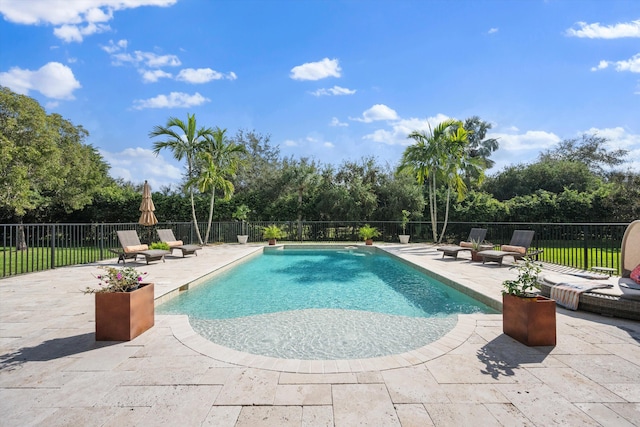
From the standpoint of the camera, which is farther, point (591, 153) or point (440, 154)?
point (591, 153)

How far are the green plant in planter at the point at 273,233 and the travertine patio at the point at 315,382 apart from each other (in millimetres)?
10617

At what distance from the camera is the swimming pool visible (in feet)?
11.8

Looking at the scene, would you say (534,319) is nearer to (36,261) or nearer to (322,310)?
(322,310)

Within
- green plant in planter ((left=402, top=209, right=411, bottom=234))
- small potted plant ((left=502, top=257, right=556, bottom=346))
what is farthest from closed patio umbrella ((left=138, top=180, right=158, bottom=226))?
green plant in planter ((left=402, top=209, right=411, bottom=234))

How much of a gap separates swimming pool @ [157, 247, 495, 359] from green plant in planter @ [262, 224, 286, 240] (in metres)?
5.40

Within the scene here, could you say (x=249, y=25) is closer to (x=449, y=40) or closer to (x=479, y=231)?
(x=449, y=40)

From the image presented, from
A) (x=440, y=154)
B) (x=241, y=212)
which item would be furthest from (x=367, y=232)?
(x=241, y=212)

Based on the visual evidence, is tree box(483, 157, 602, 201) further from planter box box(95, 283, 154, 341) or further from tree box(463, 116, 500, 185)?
planter box box(95, 283, 154, 341)

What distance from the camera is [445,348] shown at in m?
3.05

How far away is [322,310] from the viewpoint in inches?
194

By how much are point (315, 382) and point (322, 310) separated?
2.54 m

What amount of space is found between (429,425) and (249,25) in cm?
1067

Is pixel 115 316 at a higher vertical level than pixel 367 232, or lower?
lower

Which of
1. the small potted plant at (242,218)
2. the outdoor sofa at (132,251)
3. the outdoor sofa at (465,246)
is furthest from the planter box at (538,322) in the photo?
the small potted plant at (242,218)
